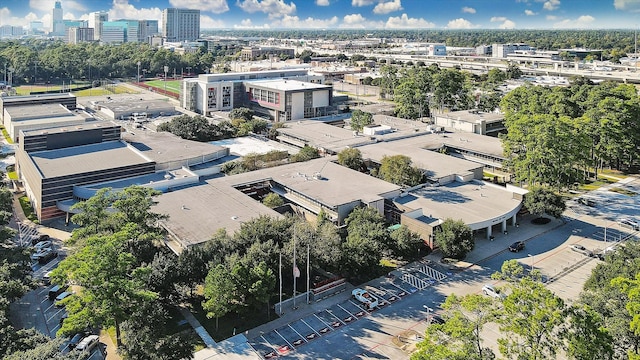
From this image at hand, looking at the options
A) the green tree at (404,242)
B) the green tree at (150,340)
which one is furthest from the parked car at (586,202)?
the green tree at (150,340)

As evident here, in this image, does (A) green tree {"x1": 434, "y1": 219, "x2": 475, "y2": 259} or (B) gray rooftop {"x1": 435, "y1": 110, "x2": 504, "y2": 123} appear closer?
(A) green tree {"x1": 434, "y1": 219, "x2": 475, "y2": 259}

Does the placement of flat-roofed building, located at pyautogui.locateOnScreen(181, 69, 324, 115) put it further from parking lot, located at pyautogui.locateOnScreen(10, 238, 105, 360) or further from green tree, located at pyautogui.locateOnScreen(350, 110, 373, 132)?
parking lot, located at pyautogui.locateOnScreen(10, 238, 105, 360)

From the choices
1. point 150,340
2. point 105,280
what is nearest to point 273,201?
point 105,280

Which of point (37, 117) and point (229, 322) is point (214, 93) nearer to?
point (37, 117)

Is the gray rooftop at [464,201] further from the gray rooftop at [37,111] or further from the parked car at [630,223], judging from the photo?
the gray rooftop at [37,111]

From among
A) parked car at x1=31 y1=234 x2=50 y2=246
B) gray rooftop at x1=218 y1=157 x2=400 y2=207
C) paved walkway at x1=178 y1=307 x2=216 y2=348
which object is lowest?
paved walkway at x1=178 y1=307 x2=216 y2=348

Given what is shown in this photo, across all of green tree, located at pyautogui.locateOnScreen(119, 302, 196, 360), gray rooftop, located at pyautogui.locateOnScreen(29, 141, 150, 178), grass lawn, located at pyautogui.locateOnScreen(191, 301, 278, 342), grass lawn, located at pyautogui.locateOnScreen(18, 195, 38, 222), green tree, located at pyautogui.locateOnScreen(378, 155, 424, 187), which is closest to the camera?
green tree, located at pyautogui.locateOnScreen(119, 302, 196, 360)

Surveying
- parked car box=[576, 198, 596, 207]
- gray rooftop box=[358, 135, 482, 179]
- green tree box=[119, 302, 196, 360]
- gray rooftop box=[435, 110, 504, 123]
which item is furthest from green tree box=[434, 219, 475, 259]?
gray rooftop box=[435, 110, 504, 123]
